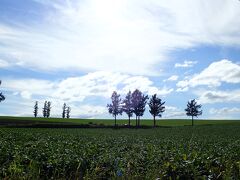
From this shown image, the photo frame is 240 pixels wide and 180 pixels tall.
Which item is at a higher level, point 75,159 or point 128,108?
point 128,108

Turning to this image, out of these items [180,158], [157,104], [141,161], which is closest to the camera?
[180,158]

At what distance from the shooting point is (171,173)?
856 cm

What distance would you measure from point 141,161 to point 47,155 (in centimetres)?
317

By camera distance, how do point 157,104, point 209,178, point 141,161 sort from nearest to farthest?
1. point 209,178
2. point 141,161
3. point 157,104

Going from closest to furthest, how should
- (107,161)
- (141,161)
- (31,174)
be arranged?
(31,174) → (107,161) → (141,161)

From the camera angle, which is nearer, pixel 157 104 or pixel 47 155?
pixel 47 155

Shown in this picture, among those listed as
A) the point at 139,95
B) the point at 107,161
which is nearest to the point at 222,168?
the point at 107,161

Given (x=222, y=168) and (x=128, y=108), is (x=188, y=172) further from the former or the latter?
(x=128, y=108)

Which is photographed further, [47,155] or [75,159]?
[47,155]

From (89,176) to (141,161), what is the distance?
5.50m

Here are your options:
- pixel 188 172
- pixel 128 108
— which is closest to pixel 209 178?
pixel 188 172

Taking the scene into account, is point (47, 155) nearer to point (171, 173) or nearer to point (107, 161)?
point (107, 161)

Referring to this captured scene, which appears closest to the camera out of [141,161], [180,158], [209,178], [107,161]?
[209,178]

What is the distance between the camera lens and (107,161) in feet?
35.1
